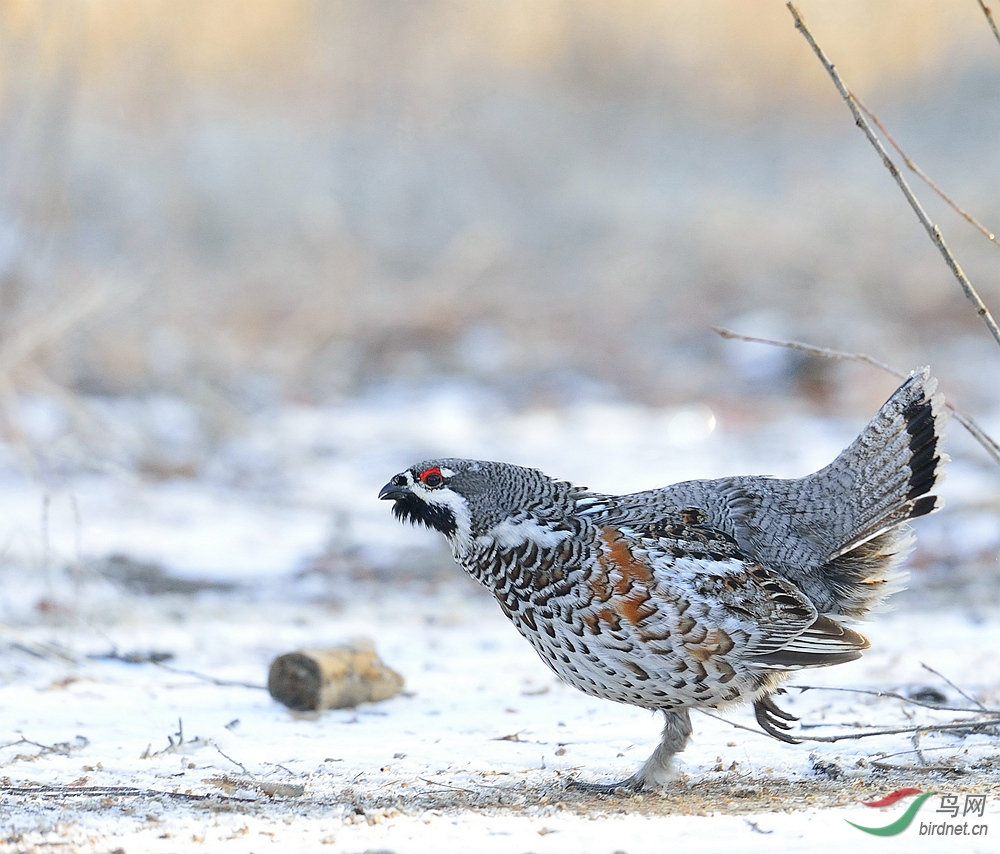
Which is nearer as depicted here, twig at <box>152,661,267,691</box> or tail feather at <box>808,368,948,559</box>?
tail feather at <box>808,368,948,559</box>

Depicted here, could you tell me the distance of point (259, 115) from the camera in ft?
55.4

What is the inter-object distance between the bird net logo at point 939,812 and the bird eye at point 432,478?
5.33ft

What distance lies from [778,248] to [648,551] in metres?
10.7

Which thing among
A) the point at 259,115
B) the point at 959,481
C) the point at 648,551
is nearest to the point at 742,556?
the point at 648,551

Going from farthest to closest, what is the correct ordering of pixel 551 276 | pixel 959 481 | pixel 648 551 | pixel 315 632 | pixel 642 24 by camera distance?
pixel 642 24 < pixel 551 276 < pixel 959 481 < pixel 315 632 < pixel 648 551

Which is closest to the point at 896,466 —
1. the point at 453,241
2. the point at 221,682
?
the point at 221,682

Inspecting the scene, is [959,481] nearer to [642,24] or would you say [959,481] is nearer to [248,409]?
[248,409]

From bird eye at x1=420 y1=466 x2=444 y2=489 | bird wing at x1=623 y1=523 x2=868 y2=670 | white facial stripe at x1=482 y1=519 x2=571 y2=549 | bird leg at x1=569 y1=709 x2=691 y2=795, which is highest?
bird eye at x1=420 y1=466 x2=444 y2=489

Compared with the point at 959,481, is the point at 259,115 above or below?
above

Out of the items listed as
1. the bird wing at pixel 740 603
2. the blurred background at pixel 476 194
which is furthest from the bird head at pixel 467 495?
the blurred background at pixel 476 194

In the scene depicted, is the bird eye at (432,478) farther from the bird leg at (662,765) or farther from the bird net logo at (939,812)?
the bird net logo at (939,812)

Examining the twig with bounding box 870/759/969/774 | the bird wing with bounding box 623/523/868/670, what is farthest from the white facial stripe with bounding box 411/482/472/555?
the twig with bounding box 870/759/969/774

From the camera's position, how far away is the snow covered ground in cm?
322

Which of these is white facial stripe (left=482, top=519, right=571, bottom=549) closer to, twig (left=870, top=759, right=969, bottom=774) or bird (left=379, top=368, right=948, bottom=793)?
bird (left=379, top=368, right=948, bottom=793)
